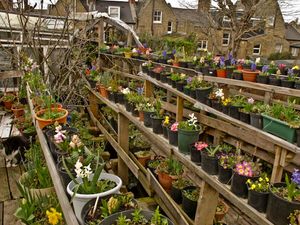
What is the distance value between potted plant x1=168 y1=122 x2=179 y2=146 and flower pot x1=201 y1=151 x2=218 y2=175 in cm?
52

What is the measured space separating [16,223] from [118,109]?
82.2 inches

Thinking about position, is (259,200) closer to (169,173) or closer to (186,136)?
(186,136)

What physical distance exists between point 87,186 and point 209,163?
127cm

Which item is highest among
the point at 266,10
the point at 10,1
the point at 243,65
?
the point at 266,10

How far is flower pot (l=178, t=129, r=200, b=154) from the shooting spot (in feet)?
9.23

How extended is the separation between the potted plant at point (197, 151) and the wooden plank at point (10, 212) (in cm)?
171

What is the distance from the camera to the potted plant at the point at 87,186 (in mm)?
1480

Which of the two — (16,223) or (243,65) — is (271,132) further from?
(243,65)

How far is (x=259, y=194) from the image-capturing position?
1.96m

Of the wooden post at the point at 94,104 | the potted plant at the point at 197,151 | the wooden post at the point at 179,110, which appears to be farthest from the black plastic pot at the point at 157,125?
the wooden post at the point at 94,104

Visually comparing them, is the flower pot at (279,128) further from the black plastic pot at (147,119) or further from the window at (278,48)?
the window at (278,48)

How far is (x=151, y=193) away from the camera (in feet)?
11.3

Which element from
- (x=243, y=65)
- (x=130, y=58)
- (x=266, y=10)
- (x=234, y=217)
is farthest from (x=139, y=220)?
(x=266, y=10)

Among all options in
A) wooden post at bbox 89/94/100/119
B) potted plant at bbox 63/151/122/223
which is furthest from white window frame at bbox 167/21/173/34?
potted plant at bbox 63/151/122/223
